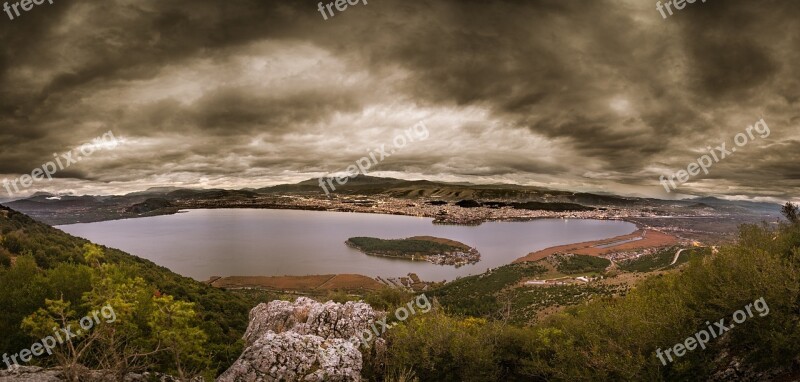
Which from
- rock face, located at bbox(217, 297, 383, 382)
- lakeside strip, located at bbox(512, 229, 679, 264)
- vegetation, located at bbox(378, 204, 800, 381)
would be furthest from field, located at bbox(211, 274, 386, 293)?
rock face, located at bbox(217, 297, 383, 382)

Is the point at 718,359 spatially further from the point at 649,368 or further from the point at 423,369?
the point at 423,369

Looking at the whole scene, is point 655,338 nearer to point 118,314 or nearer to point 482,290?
point 118,314

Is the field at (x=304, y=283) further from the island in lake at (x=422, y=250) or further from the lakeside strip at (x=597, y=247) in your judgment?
the lakeside strip at (x=597, y=247)

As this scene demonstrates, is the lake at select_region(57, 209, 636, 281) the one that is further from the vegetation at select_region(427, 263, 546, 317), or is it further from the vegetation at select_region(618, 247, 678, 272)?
the vegetation at select_region(618, 247, 678, 272)

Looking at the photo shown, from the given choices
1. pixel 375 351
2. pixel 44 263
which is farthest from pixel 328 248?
pixel 375 351

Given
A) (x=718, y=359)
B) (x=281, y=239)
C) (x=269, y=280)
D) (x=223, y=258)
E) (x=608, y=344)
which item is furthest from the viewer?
(x=281, y=239)

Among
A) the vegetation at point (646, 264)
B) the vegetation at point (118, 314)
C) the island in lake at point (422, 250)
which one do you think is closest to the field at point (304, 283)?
the island in lake at point (422, 250)

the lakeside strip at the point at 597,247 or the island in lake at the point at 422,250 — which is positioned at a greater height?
the island in lake at the point at 422,250

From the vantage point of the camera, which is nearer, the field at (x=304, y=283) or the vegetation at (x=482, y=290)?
the vegetation at (x=482, y=290)

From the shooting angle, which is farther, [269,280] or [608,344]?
[269,280]
